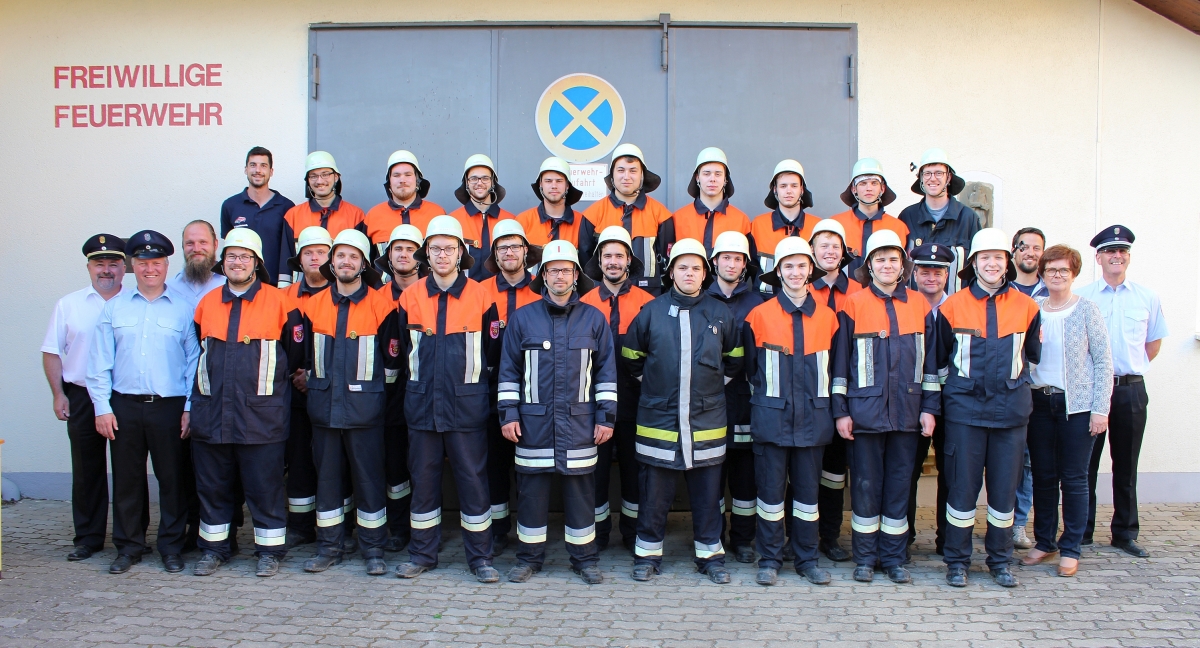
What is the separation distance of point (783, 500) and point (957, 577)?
1.12 metres

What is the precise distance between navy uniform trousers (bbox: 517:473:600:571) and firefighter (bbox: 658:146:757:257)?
6.40ft

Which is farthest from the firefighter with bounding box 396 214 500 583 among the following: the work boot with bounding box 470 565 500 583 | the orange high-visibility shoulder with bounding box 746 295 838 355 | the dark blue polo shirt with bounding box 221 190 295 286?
the dark blue polo shirt with bounding box 221 190 295 286

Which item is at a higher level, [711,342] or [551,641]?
[711,342]

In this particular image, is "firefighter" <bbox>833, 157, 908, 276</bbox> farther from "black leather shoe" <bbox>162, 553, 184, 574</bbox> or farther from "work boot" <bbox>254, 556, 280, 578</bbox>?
"black leather shoe" <bbox>162, 553, 184, 574</bbox>

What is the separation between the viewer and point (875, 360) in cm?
498

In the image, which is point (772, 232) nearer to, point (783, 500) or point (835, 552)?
point (783, 500)

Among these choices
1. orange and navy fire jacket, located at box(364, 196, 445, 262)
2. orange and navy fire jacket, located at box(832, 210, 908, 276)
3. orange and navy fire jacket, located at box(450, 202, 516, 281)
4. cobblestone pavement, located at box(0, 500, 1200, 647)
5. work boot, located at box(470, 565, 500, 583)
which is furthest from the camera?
orange and navy fire jacket, located at box(364, 196, 445, 262)

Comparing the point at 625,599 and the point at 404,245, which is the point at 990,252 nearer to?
the point at 625,599

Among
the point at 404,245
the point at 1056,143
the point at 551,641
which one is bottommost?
the point at 551,641

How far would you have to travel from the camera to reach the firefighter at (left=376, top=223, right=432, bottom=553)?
541 centimetres

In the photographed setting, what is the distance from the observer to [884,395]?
4.92 m

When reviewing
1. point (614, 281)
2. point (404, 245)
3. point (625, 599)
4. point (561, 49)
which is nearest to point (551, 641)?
point (625, 599)

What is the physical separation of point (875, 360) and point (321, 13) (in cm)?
540

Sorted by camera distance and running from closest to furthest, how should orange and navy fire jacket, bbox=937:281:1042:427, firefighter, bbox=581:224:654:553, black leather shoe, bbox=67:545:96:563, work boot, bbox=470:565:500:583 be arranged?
orange and navy fire jacket, bbox=937:281:1042:427 → work boot, bbox=470:565:500:583 → firefighter, bbox=581:224:654:553 → black leather shoe, bbox=67:545:96:563
